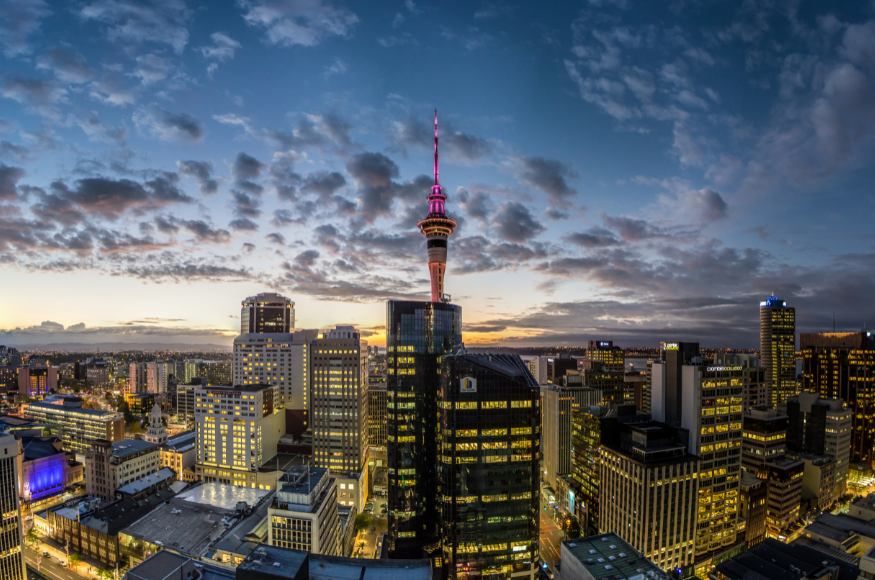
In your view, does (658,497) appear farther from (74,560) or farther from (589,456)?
(74,560)

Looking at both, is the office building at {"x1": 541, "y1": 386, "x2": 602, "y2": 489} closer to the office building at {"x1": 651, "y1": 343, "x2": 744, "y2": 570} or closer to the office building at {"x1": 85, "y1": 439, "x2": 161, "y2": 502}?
the office building at {"x1": 651, "y1": 343, "x2": 744, "y2": 570}

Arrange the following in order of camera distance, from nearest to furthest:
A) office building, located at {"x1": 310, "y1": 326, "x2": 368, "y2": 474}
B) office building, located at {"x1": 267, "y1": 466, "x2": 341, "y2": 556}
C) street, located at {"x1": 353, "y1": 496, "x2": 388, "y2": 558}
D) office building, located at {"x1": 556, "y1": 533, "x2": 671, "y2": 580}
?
1. office building, located at {"x1": 556, "y1": 533, "x2": 671, "y2": 580}
2. office building, located at {"x1": 267, "y1": 466, "x2": 341, "y2": 556}
3. street, located at {"x1": 353, "y1": 496, "x2": 388, "y2": 558}
4. office building, located at {"x1": 310, "y1": 326, "x2": 368, "y2": 474}

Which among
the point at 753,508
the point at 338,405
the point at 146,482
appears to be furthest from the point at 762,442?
the point at 146,482

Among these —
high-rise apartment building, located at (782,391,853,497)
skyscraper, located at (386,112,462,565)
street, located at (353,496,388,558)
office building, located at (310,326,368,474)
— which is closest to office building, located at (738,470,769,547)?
high-rise apartment building, located at (782,391,853,497)

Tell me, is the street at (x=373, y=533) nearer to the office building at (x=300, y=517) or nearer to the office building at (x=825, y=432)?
the office building at (x=300, y=517)

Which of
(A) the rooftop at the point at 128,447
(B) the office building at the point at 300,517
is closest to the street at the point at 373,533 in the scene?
(B) the office building at the point at 300,517
